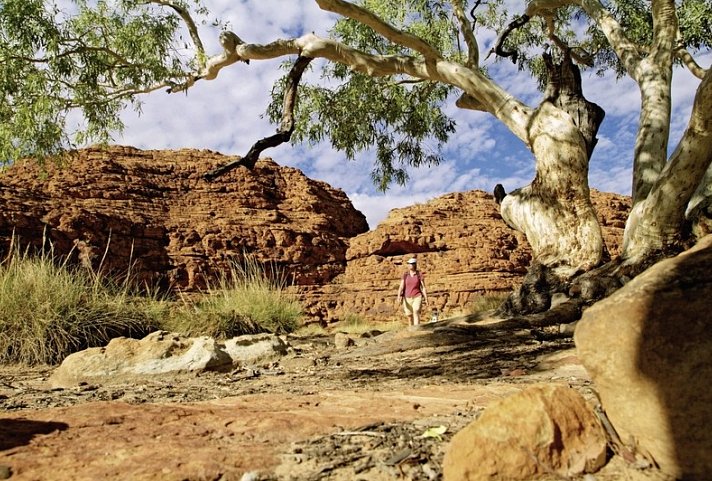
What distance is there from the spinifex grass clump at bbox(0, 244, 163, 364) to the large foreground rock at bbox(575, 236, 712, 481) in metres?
6.18

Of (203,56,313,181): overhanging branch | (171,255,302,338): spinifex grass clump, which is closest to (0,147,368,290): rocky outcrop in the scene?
(171,255,302,338): spinifex grass clump

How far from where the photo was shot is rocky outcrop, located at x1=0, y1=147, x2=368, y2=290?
17.0 m

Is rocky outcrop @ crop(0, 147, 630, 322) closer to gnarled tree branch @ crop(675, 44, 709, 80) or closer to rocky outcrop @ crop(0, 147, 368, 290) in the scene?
rocky outcrop @ crop(0, 147, 368, 290)

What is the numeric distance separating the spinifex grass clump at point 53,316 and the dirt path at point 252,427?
2.25 m

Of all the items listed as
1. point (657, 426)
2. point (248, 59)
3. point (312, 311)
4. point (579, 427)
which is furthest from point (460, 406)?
point (312, 311)

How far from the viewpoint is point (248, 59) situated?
872cm

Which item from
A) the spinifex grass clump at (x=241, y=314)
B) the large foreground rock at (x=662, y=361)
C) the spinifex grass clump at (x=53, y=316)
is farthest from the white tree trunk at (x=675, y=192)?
the spinifex grass clump at (x=53, y=316)

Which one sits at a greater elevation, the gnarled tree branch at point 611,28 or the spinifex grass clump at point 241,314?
the gnarled tree branch at point 611,28

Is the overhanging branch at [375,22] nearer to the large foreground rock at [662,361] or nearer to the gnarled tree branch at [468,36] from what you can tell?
the gnarled tree branch at [468,36]

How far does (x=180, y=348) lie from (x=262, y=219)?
1588 cm

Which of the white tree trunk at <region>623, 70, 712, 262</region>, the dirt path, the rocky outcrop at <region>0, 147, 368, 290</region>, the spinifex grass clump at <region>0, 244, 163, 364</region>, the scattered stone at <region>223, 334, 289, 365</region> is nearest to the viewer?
the dirt path

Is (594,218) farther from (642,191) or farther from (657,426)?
(657,426)

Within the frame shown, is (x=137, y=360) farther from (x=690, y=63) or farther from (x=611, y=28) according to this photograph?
(x=690, y=63)

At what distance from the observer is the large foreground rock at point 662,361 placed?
1366 mm
